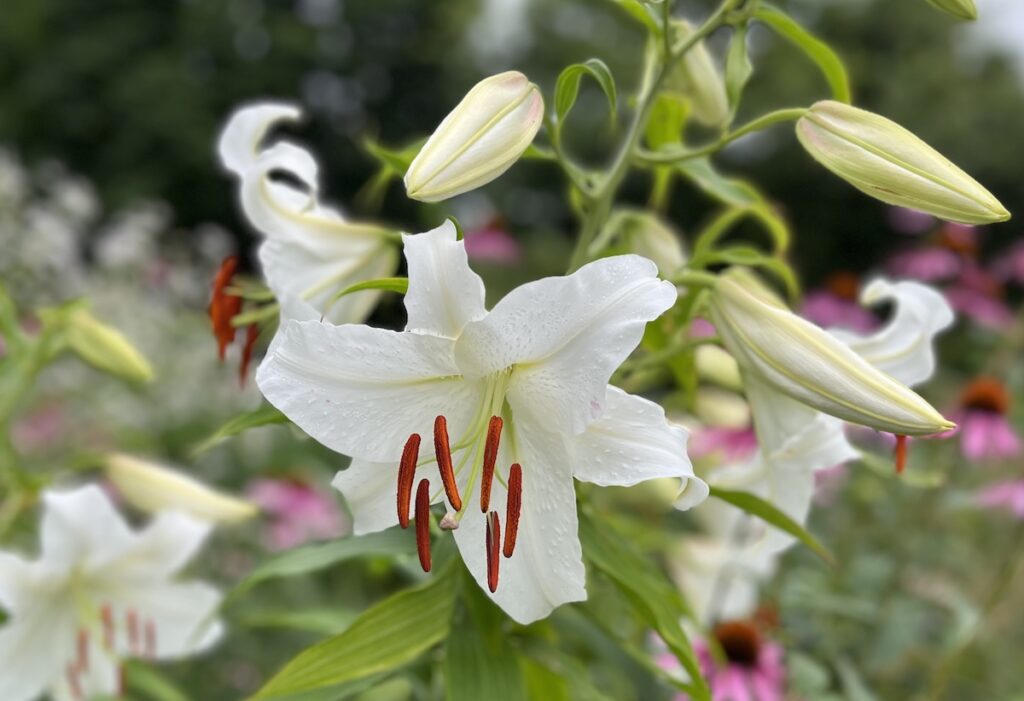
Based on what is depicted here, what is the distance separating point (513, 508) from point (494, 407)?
7 centimetres

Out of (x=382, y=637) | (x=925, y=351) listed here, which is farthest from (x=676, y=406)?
(x=382, y=637)

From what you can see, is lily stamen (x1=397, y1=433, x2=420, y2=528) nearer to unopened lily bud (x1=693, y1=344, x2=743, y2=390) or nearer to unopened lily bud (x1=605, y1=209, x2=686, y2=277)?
unopened lily bud (x1=605, y1=209, x2=686, y2=277)

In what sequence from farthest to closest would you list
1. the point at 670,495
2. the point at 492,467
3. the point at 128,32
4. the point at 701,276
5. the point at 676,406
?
1. the point at 128,32
2. the point at 676,406
3. the point at 670,495
4. the point at 701,276
5. the point at 492,467

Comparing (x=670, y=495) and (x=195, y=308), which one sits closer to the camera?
(x=670, y=495)

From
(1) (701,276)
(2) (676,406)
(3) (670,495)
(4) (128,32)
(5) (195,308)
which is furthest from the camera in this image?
(4) (128,32)

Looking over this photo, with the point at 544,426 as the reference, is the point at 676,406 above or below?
below

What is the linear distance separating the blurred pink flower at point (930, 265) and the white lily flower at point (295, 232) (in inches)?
72.9

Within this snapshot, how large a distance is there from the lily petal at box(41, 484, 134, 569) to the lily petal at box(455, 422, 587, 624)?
1.37 ft

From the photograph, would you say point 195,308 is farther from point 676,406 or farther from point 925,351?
point 925,351

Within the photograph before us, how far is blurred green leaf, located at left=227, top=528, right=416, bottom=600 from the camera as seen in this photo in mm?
726

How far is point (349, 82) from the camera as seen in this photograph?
12211 mm

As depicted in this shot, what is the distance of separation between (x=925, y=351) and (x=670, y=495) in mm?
393

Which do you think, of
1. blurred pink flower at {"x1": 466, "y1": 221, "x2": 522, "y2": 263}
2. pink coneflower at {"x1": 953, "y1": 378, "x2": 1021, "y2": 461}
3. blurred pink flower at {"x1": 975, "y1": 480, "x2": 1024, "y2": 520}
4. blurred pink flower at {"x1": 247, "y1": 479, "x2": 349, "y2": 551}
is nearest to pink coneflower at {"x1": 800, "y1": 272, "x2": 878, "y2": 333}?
pink coneflower at {"x1": 953, "y1": 378, "x2": 1021, "y2": 461}

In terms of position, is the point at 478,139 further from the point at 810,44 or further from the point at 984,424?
the point at 984,424
